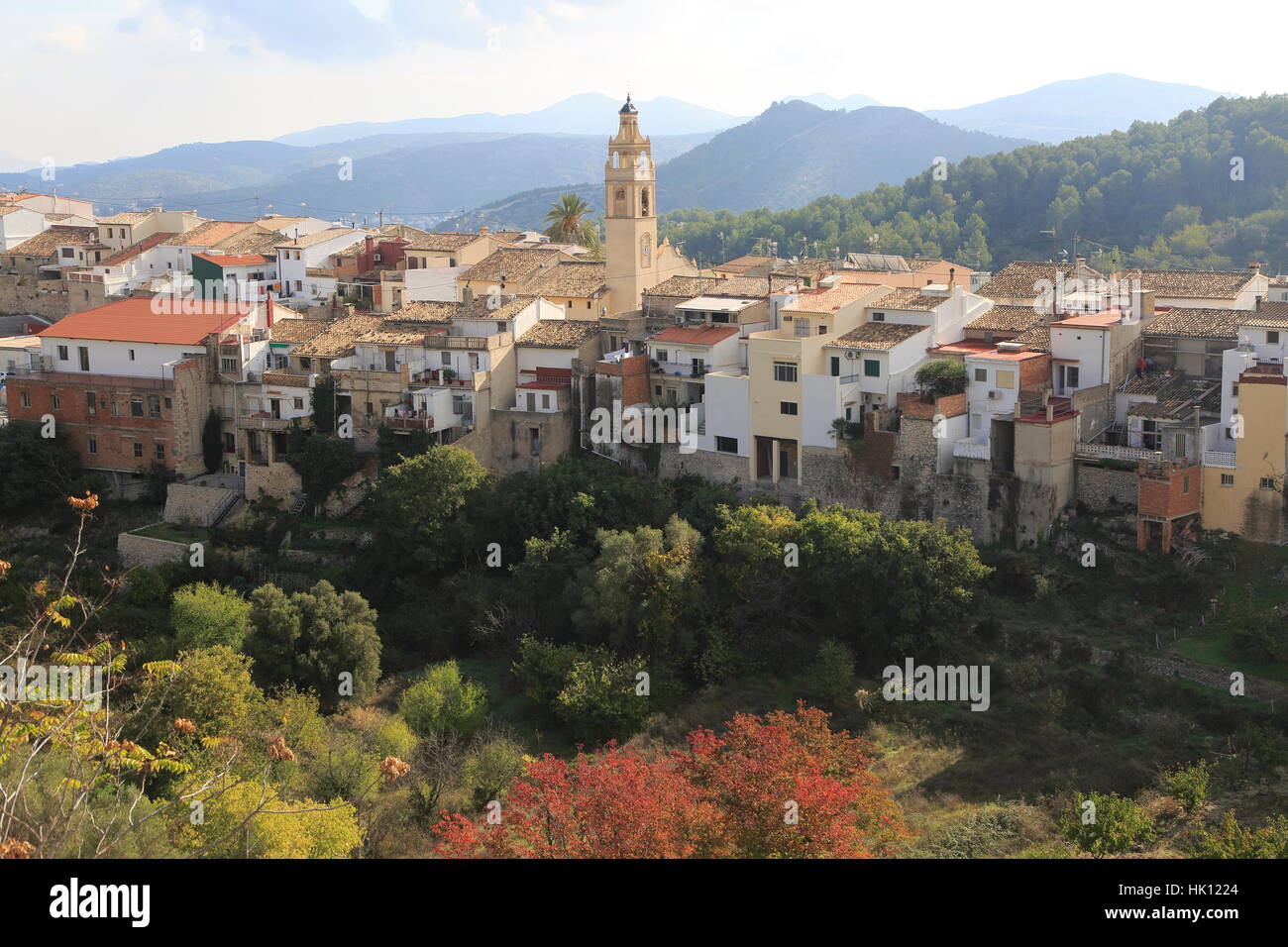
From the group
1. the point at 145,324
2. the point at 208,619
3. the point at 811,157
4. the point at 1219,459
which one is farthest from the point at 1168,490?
the point at 811,157

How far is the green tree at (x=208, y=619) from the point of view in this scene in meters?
28.2

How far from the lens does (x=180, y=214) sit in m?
54.4

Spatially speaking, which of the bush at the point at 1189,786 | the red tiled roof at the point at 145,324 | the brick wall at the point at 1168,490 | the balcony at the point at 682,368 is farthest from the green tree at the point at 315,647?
the brick wall at the point at 1168,490

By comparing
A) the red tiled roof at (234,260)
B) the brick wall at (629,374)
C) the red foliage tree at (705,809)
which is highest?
the red tiled roof at (234,260)

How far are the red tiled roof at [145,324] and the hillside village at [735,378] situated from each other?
0.32ft

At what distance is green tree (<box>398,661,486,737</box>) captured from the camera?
25984 mm

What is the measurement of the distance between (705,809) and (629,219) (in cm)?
2337

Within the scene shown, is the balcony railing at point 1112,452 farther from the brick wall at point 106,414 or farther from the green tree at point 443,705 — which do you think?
the brick wall at point 106,414

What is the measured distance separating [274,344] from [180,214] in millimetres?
20052

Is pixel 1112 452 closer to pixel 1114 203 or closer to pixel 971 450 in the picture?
pixel 971 450

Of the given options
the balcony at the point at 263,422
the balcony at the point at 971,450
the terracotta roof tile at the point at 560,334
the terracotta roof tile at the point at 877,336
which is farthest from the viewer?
the balcony at the point at 263,422

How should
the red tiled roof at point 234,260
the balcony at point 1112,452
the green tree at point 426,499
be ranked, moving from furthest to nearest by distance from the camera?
the red tiled roof at point 234,260
the green tree at point 426,499
the balcony at point 1112,452
